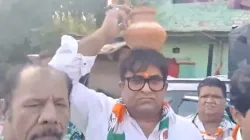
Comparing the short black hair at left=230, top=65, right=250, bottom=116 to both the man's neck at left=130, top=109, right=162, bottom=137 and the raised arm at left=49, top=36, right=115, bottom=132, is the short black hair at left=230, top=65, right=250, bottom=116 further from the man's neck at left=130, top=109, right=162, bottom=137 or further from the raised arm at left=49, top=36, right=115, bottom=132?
the raised arm at left=49, top=36, right=115, bottom=132

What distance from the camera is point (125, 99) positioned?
2904 millimetres

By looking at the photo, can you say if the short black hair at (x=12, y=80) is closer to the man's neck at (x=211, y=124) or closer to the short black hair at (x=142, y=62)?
the short black hair at (x=142, y=62)

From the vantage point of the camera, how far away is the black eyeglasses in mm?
2854

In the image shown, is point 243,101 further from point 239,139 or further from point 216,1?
point 216,1

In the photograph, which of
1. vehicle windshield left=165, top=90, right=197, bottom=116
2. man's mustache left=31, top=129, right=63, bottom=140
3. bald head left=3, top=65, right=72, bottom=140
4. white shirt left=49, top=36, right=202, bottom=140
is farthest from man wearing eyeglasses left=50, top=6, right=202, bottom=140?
vehicle windshield left=165, top=90, right=197, bottom=116

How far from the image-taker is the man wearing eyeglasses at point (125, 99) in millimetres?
2863

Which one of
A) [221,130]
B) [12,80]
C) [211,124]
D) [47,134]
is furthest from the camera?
[211,124]

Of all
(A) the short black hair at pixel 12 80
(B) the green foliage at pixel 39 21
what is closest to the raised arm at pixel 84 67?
(A) the short black hair at pixel 12 80

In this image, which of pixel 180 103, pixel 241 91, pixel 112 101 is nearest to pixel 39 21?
pixel 180 103

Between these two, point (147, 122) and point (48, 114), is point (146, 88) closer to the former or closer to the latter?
point (147, 122)

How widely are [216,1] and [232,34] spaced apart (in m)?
10.0

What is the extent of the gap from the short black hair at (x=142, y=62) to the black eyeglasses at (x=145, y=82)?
0.16 ft

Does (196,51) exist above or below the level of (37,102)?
below

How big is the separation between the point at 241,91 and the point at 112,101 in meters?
1.10
